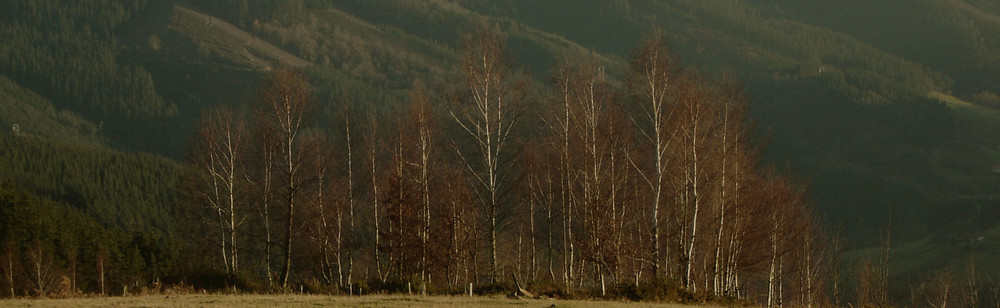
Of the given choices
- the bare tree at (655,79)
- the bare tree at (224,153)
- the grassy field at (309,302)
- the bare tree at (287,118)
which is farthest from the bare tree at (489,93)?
the bare tree at (224,153)

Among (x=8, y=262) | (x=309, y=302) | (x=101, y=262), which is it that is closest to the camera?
(x=309, y=302)

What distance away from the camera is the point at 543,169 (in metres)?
44.9

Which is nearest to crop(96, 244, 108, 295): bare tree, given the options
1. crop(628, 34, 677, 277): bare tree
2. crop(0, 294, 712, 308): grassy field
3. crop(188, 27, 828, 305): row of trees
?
crop(188, 27, 828, 305): row of trees

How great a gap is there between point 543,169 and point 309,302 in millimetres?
18659

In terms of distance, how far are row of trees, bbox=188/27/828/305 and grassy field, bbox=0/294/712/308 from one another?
182 inches

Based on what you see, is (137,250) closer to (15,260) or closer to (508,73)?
(15,260)

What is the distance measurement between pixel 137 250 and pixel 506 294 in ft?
173

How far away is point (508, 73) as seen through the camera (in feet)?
129

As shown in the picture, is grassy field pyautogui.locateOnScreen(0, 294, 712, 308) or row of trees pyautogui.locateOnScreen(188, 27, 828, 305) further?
row of trees pyautogui.locateOnScreen(188, 27, 828, 305)

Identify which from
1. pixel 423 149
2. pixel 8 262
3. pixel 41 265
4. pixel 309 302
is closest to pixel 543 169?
pixel 423 149

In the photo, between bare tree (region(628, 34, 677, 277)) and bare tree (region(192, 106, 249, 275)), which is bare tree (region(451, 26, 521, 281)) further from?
bare tree (region(192, 106, 249, 275))

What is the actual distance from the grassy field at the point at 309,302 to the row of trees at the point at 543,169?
461 centimetres

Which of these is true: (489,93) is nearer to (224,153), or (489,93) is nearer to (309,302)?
(224,153)

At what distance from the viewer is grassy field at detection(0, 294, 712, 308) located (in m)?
27.1
